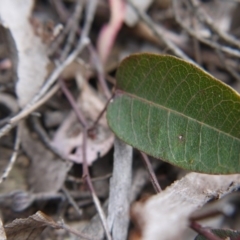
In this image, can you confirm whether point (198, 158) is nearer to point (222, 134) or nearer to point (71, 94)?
point (222, 134)

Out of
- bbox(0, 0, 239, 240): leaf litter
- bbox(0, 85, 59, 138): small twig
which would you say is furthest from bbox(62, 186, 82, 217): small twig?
bbox(0, 85, 59, 138): small twig

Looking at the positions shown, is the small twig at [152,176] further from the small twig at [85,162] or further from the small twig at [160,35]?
the small twig at [160,35]

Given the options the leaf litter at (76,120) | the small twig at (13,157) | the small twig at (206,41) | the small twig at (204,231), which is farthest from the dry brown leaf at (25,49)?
the small twig at (204,231)

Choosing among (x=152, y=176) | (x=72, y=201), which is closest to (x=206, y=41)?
(x=152, y=176)

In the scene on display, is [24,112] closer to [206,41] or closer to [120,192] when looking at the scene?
[120,192]

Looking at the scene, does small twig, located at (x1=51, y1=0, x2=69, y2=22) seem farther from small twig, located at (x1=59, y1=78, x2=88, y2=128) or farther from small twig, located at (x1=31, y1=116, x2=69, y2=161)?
small twig, located at (x1=31, y1=116, x2=69, y2=161)
